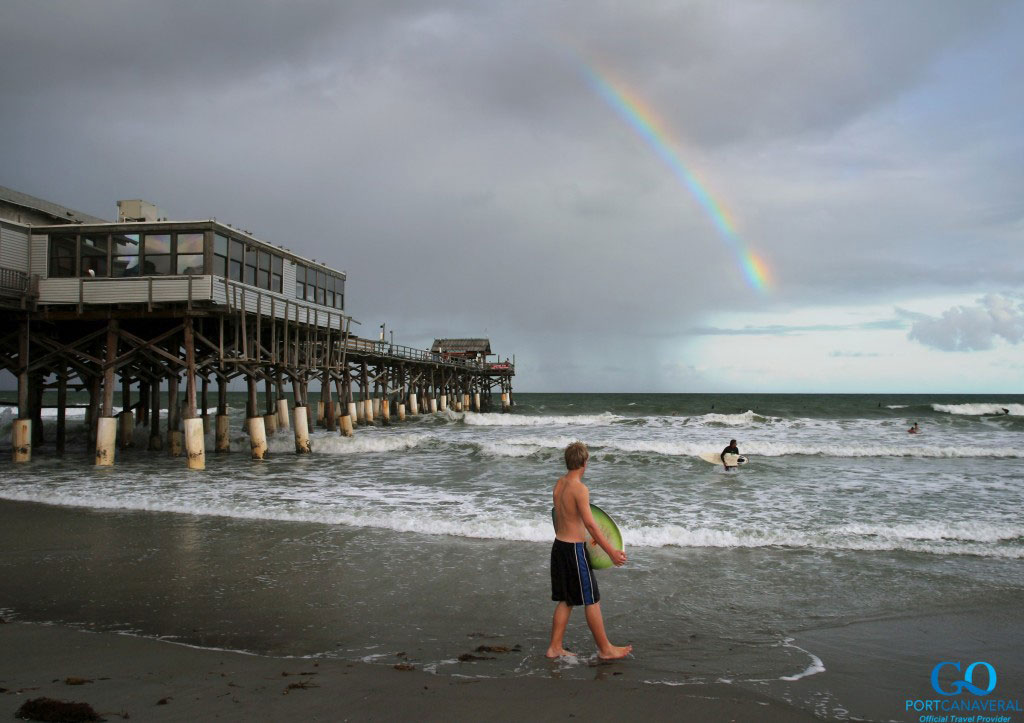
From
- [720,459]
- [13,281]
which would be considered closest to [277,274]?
[13,281]

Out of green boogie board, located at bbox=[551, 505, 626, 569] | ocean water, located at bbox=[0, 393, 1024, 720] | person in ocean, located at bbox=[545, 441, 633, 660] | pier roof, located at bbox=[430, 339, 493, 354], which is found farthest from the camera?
pier roof, located at bbox=[430, 339, 493, 354]

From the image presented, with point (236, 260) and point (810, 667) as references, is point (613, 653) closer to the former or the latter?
point (810, 667)

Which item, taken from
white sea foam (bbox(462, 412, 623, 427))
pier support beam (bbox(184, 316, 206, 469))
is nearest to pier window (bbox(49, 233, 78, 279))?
pier support beam (bbox(184, 316, 206, 469))

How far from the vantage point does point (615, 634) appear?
606 cm

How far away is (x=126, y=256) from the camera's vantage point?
19.9m

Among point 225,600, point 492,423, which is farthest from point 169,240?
point 492,423

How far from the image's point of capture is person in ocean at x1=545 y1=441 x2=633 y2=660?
16.9 feet

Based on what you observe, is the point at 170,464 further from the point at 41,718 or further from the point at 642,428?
the point at 642,428

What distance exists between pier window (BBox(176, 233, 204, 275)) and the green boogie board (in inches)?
699

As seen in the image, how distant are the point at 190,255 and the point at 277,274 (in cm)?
414

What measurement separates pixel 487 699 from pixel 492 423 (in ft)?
139

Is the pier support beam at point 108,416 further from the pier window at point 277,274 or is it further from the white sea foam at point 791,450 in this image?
the white sea foam at point 791,450

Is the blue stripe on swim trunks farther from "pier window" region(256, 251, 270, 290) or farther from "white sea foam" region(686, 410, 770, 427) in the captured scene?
"white sea foam" region(686, 410, 770, 427)

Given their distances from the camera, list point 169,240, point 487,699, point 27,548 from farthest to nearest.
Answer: point 169,240 → point 27,548 → point 487,699
